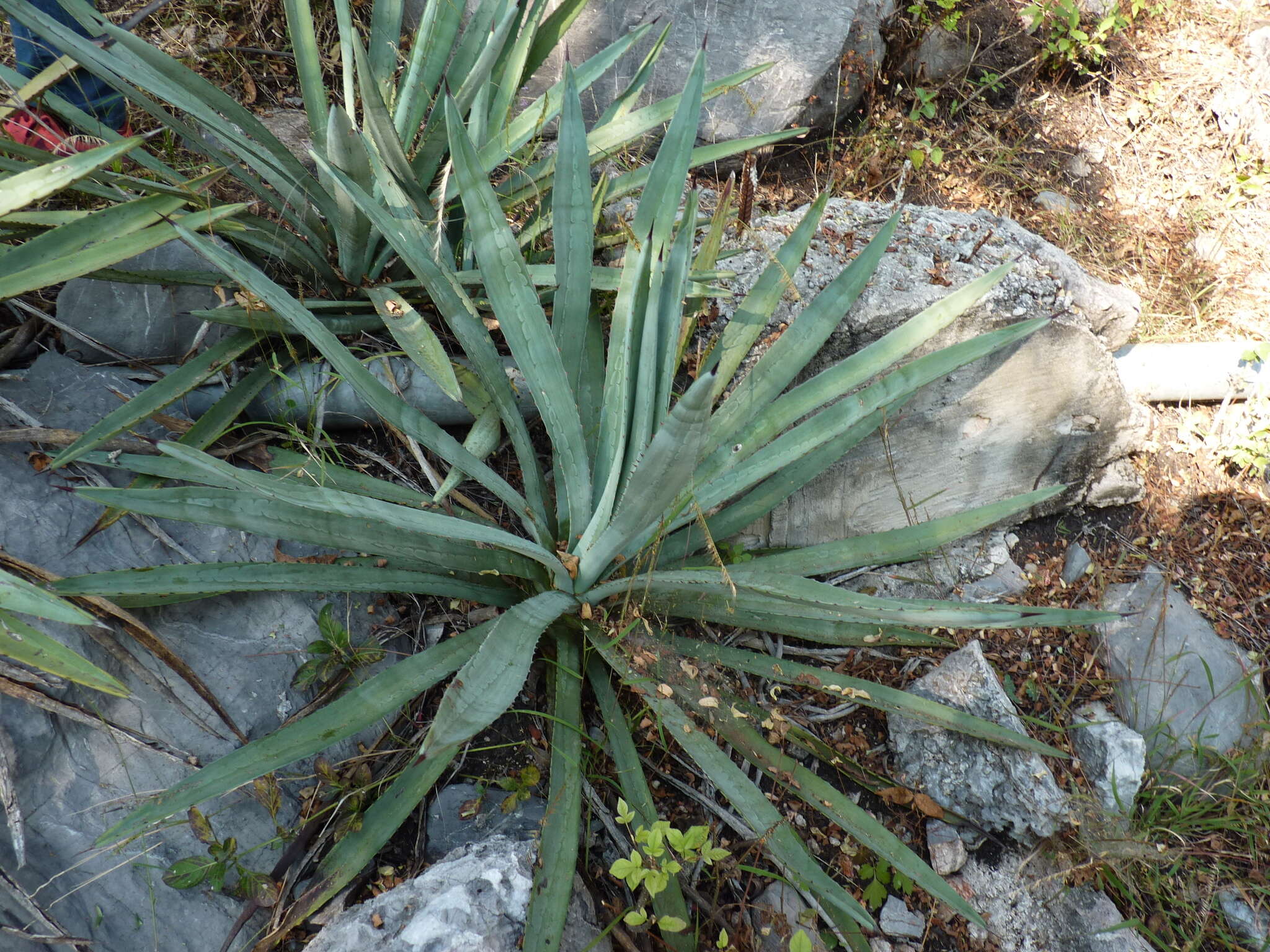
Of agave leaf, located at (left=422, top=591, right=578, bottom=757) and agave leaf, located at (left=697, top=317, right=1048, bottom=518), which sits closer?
agave leaf, located at (left=422, top=591, right=578, bottom=757)

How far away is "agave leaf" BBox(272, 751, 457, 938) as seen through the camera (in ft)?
4.69

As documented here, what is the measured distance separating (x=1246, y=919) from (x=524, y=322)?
204 centimetres

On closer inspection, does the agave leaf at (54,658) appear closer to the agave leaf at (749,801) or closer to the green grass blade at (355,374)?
the green grass blade at (355,374)

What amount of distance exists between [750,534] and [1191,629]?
4.05ft

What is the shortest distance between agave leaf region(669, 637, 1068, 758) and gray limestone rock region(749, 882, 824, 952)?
400 mm

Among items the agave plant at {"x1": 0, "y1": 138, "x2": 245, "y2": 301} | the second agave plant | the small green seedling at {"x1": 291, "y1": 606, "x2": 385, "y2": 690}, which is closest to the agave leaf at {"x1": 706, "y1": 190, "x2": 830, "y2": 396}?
the second agave plant

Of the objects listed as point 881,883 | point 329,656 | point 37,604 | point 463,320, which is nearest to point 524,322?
point 463,320

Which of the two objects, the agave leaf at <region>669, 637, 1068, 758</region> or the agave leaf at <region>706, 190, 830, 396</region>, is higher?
the agave leaf at <region>706, 190, 830, 396</region>

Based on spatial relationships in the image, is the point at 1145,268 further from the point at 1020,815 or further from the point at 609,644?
the point at 609,644

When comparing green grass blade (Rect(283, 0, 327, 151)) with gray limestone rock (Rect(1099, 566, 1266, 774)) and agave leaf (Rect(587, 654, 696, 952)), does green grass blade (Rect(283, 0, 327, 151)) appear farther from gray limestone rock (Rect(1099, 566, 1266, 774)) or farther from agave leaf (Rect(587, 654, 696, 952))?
gray limestone rock (Rect(1099, 566, 1266, 774))

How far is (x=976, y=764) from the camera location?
1769 millimetres

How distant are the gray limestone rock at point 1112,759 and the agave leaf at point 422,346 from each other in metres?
1.68

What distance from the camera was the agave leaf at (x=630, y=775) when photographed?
4.88 ft

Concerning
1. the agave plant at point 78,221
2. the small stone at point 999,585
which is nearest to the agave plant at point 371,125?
the agave plant at point 78,221
